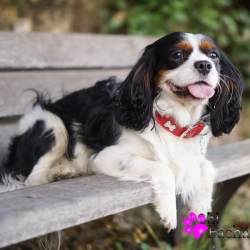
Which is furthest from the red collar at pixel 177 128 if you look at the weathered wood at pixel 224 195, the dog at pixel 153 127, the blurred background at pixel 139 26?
the blurred background at pixel 139 26

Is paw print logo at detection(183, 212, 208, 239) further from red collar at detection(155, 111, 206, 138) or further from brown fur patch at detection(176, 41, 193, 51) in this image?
brown fur patch at detection(176, 41, 193, 51)

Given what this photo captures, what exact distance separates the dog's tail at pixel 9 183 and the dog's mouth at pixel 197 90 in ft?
3.25

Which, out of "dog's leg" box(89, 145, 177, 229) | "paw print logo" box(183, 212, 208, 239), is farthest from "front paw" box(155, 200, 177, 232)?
"paw print logo" box(183, 212, 208, 239)

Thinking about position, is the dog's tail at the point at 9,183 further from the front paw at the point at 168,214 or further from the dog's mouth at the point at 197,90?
the dog's mouth at the point at 197,90

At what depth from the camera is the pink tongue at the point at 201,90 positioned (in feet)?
8.09

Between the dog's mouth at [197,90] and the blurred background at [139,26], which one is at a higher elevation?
the dog's mouth at [197,90]

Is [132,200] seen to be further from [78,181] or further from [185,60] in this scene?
[185,60]

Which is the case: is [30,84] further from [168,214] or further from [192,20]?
[192,20]

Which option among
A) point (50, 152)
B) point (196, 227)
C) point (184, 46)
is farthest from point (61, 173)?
point (184, 46)

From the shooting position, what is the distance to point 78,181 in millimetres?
2250

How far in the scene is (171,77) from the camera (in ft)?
8.19

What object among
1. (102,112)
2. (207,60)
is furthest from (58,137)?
(207,60)

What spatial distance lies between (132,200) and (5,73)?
1582 mm

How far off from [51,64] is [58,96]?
24 cm
